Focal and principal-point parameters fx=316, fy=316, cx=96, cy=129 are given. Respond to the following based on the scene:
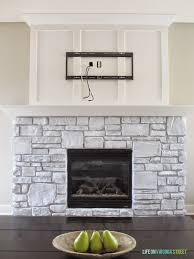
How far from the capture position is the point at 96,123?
142 inches

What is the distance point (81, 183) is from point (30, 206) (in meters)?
0.64

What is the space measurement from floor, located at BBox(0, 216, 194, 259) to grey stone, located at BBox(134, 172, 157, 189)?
4.64 ft

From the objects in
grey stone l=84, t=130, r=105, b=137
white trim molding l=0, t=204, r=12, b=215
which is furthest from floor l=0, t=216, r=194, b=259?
white trim molding l=0, t=204, r=12, b=215

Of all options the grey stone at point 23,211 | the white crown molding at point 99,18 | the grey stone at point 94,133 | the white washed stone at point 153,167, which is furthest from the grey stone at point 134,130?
the grey stone at point 23,211

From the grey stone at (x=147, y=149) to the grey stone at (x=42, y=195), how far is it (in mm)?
1049

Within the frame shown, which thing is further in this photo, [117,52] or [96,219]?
[117,52]

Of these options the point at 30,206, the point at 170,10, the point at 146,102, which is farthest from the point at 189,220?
the point at 170,10

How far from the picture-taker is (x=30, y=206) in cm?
360

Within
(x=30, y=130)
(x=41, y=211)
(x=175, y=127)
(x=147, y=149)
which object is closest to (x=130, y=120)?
(x=147, y=149)

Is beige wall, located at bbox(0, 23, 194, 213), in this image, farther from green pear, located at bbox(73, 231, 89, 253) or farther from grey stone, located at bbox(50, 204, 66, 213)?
green pear, located at bbox(73, 231, 89, 253)

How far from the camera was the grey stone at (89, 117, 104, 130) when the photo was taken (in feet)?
11.8

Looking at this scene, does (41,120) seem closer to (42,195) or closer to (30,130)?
(30,130)

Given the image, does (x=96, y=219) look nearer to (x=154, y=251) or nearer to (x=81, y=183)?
(x=154, y=251)

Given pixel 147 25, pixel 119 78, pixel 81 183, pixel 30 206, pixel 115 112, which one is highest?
pixel 147 25
